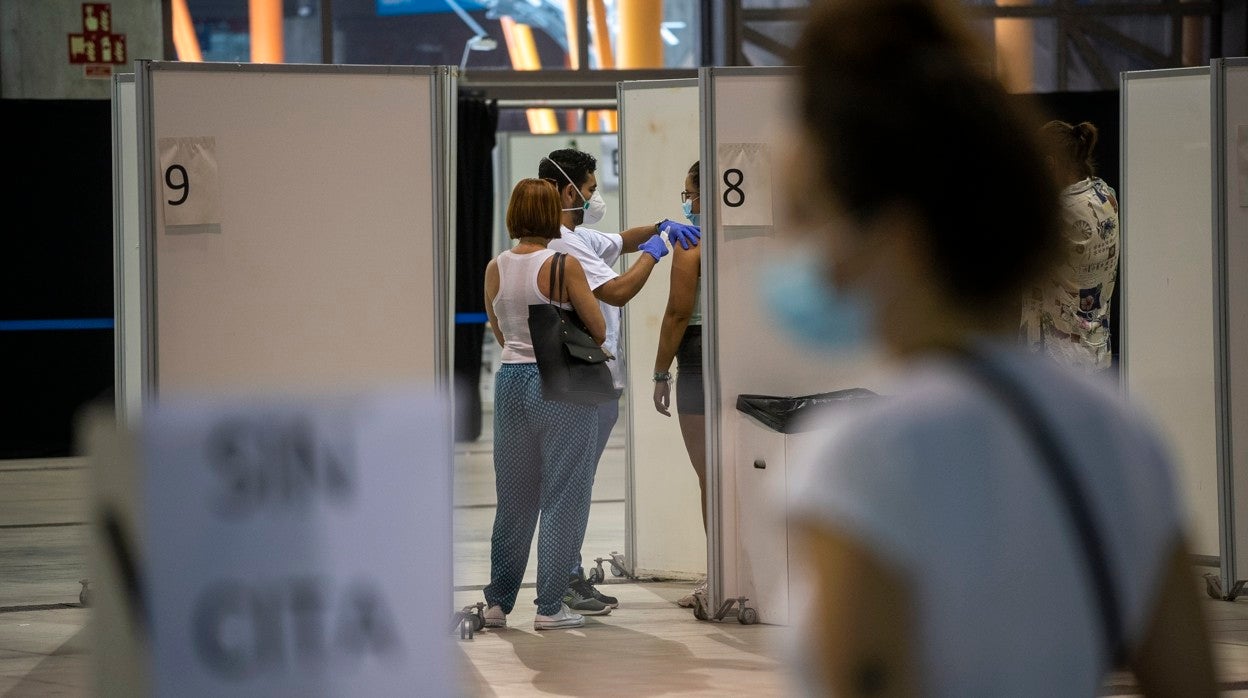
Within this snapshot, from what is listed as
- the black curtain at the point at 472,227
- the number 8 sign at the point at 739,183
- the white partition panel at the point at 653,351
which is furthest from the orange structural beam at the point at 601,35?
A: the number 8 sign at the point at 739,183

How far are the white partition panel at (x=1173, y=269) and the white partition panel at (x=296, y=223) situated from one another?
10.2 ft

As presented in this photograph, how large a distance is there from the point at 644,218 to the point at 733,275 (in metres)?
1.06

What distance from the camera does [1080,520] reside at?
2.76ft

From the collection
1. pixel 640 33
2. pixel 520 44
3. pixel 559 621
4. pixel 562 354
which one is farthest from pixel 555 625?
pixel 640 33

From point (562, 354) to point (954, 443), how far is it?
405 centimetres

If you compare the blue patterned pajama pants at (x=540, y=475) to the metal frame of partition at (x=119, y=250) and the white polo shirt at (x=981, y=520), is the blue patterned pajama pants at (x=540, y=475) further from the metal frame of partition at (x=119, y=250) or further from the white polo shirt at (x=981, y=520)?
the white polo shirt at (x=981, y=520)

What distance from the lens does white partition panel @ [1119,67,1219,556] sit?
581cm

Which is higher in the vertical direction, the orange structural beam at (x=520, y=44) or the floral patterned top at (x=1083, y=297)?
the orange structural beam at (x=520, y=44)

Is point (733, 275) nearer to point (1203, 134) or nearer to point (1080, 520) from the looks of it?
point (1203, 134)

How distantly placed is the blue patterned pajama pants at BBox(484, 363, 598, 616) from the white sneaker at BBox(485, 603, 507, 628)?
11 cm

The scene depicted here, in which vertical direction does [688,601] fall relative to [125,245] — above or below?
below

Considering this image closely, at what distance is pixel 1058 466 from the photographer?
0.84 meters

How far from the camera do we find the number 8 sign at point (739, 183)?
4973mm

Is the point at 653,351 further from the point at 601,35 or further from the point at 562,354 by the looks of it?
the point at 601,35
